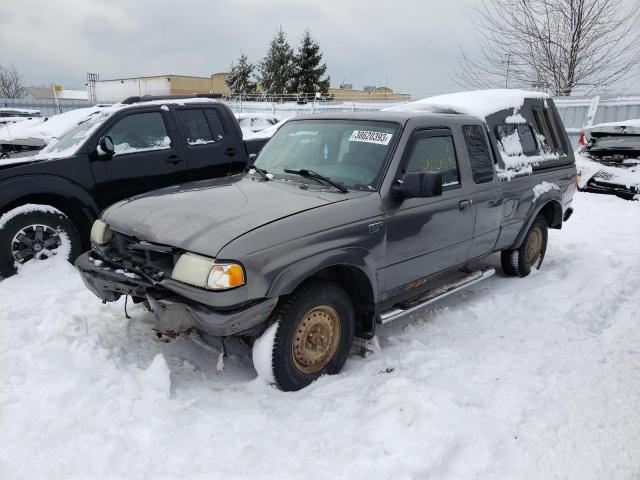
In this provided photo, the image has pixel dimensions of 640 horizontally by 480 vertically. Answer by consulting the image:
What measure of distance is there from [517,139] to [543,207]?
39.0 inches

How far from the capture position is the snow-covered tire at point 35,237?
4938 millimetres

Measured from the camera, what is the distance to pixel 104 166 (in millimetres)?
5547

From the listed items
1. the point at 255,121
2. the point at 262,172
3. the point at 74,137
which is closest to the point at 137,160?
the point at 74,137

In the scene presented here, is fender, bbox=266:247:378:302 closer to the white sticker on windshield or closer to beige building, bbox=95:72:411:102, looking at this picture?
the white sticker on windshield

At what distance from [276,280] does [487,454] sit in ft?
Result: 4.99

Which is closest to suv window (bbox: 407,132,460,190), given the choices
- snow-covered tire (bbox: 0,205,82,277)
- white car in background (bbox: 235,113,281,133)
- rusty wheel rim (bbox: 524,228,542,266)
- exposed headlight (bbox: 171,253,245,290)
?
exposed headlight (bbox: 171,253,245,290)

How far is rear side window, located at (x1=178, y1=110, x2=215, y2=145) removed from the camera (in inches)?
246

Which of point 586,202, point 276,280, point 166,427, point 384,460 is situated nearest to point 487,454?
point 384,460

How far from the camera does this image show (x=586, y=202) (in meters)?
9.55

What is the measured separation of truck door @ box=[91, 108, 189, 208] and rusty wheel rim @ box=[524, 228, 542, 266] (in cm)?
412

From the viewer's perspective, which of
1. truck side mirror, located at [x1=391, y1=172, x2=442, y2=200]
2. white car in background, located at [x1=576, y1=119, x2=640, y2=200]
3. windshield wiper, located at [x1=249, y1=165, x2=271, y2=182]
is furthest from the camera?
white car in background, located at [x1=576, y1=119, x2=640, y2=200]

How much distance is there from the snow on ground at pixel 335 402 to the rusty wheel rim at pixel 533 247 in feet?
3.69

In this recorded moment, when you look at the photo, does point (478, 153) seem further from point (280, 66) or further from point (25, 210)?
point (280, 66)

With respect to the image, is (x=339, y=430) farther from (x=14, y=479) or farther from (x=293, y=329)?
(x=14, y=479)
